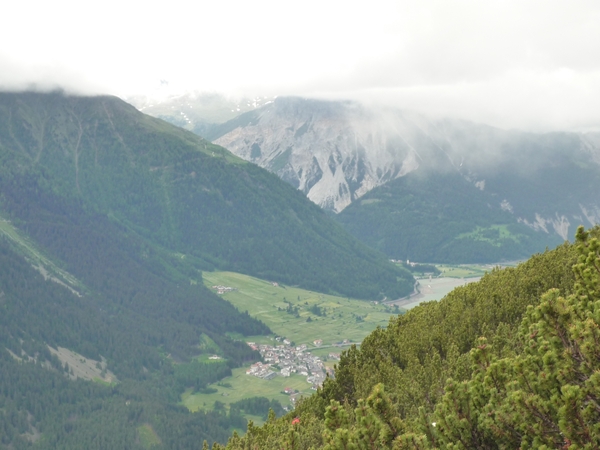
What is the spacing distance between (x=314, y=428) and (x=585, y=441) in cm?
3137

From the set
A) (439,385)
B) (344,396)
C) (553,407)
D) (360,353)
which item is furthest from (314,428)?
(553,407)

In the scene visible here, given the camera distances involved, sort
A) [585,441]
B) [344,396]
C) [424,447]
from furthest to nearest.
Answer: [344,396] → [424,447] → [585,441]

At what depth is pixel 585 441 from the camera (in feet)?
73.0

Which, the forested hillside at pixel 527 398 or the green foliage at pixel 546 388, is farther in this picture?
the forested hillside at pixel 527 398

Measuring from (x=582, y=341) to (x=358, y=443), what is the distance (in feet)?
32.3

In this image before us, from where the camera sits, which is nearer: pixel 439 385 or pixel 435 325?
pixel 439 385

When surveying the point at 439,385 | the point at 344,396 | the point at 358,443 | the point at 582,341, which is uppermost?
the point at 582,341

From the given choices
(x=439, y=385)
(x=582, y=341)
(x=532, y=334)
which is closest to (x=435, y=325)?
(x=439, y=385)

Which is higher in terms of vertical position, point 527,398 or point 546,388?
point 546,388

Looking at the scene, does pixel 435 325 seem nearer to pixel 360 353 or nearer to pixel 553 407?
pixel 360 353

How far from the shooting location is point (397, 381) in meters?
58.4

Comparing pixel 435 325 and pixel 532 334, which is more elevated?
pixel 532 334

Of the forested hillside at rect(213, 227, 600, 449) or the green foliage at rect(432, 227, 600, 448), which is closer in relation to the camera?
the green foliage at rect(432, 227, 600, 448)

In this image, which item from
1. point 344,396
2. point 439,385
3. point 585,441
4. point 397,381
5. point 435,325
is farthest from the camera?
point 435,325
